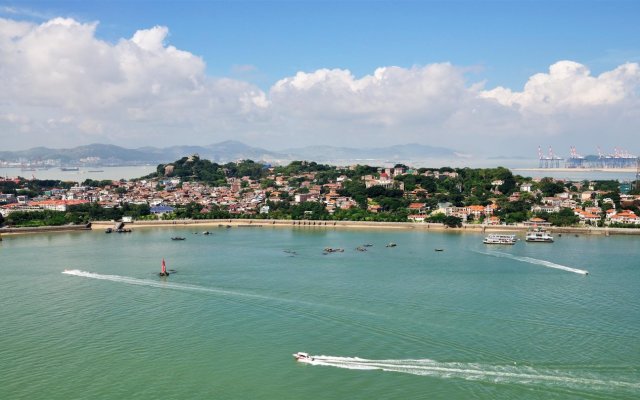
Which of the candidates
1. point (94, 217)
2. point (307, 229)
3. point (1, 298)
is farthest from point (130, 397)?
point (94, 217)

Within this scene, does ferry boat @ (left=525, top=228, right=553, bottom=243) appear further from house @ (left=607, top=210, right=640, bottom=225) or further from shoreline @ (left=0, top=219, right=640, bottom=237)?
house @ (left=607, top=210, right=640, bottom=225)

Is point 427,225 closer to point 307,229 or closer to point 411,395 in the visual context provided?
point 307,229

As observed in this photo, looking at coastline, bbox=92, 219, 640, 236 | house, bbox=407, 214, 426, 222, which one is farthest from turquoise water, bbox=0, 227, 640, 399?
house, bbox=407, 214, 426, 222

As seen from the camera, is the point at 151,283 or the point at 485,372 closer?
the point at 485,372

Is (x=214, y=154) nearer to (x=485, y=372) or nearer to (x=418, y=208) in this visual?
(x=418, y=208)

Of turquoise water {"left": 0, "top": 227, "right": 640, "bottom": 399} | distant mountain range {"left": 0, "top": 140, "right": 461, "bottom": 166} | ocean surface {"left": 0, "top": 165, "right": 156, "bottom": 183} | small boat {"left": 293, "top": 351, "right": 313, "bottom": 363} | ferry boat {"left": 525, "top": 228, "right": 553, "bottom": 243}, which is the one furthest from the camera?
distant mountain range {"left": 0, "top": 140, "right": 461, "bottom": 166}

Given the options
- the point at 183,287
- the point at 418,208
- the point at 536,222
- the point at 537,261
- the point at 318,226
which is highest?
the point at 418,208

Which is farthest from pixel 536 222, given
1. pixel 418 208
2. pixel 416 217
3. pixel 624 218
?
pixel 418 208
